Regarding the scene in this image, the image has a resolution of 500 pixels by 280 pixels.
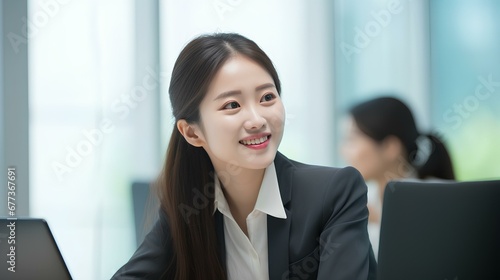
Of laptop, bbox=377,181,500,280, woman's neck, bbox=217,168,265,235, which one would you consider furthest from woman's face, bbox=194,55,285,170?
laptop, bbox=377,181,500,280

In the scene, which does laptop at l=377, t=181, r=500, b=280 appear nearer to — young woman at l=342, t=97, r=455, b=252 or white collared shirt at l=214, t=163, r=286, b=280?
white collared shirt at l=214, t=163, r=286, b=280

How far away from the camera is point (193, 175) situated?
1.68m

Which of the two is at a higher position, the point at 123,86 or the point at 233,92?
the point at 123,86

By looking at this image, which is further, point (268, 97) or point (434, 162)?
point (434, 162)

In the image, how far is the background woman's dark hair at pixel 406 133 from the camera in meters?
2.49

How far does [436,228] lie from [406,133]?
85 centimetres

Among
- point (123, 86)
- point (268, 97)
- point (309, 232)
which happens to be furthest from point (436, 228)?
point (123, 86)

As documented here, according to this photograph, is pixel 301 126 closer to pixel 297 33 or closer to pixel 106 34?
pixel 297 33

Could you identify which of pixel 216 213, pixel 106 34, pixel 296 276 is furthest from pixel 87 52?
pixel 296 276

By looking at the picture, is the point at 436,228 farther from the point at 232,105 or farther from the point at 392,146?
the point at 392,146

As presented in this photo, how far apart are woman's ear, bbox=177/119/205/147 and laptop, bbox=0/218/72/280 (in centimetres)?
51

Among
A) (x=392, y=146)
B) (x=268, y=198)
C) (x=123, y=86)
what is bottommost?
(x=268, y=198)

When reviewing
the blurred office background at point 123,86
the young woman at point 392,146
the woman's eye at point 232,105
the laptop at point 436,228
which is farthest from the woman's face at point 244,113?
the blurred office background at point 123,86

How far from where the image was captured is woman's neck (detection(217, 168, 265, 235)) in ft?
5.32
